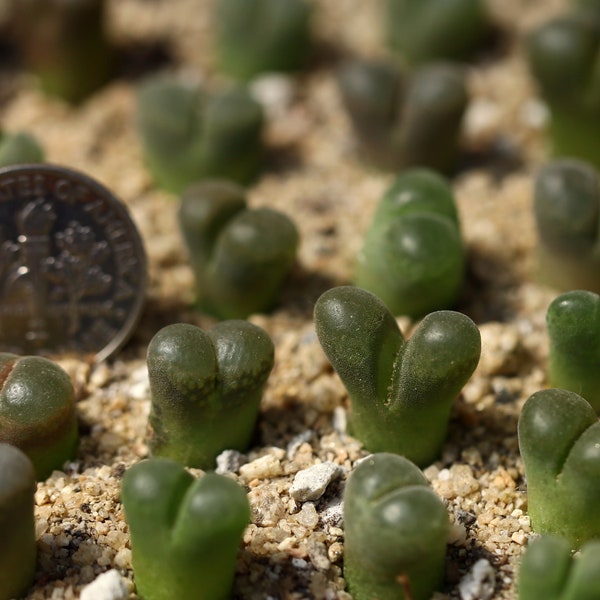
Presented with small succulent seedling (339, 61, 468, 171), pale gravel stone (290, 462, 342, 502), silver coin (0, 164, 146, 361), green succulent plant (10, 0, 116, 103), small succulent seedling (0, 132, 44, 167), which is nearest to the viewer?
pale gravel stone (290, 462, 342, 502)

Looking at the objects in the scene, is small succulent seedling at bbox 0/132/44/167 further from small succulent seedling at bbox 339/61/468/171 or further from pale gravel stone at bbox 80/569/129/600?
pale gravel stone at bbox 80/569/129/600

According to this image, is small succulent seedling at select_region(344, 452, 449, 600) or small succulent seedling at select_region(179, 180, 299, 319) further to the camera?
small succulent seedling at select_region(179, 180, 299, 319)

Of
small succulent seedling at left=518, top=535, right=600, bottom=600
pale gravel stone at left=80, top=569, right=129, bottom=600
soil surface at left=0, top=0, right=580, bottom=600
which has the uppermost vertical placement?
small succulent seedling at left=518, top=535, right=600, bottom=600

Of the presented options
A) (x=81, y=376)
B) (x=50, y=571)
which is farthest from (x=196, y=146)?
(x=50, y=571)

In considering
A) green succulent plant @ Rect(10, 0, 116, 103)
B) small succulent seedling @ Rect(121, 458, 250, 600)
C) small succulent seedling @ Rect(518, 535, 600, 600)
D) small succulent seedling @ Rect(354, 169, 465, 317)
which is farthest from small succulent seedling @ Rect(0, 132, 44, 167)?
small succulent seedling @ Rect(518, 535, 600, 600)

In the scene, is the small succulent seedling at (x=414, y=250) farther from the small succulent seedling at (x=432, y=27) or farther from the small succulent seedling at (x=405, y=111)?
the small succulent seedling at (x=432, y=27)

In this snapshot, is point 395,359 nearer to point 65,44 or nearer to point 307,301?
point 307,301

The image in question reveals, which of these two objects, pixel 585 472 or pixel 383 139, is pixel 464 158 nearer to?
pixel 383 139

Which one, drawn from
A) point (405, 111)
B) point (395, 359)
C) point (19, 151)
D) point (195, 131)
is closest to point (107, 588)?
point (395, 359)
